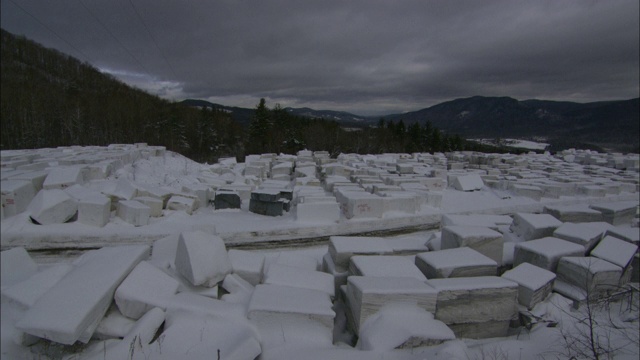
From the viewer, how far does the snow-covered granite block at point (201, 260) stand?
150 inches

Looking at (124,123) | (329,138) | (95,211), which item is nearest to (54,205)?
(95,211)

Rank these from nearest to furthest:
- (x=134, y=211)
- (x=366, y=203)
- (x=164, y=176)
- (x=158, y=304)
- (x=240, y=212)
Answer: (x=158, y=304) → (x=134, y=211) → (x=366, y=203) → (x=240, y=212) → (x=164, y=176)

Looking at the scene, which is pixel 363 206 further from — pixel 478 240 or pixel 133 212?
pixel 133 212

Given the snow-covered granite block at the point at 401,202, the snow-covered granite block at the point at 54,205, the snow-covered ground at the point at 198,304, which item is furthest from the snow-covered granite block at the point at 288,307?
the snow-covered granite block at the point at 401,202

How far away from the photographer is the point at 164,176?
46.9 ft

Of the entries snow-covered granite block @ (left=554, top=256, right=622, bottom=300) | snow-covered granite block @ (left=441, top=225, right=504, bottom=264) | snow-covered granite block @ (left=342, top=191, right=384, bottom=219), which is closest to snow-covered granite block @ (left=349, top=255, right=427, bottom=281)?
snow-covered granite block @ (left=441, top=225, right=504, bottom=264)

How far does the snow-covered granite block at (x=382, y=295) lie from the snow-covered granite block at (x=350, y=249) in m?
0.95

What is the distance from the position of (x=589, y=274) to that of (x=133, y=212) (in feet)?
30.3

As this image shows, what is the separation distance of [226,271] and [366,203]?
19.6ft

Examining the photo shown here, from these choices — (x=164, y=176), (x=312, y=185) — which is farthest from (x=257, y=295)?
(x=164, y=176)

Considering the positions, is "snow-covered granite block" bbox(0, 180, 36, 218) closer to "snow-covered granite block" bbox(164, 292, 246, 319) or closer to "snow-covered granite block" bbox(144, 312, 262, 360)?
"snow-covered granite block" bbox(144, 312, 262, 360)

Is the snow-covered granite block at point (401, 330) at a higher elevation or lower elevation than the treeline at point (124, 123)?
lower

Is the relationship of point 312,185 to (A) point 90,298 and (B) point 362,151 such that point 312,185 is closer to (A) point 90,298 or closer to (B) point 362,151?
(A) point 90,298

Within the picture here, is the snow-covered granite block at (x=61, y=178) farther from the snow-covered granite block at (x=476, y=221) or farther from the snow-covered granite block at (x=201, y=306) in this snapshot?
the snow-covered granite block at (x=476, y=221)
